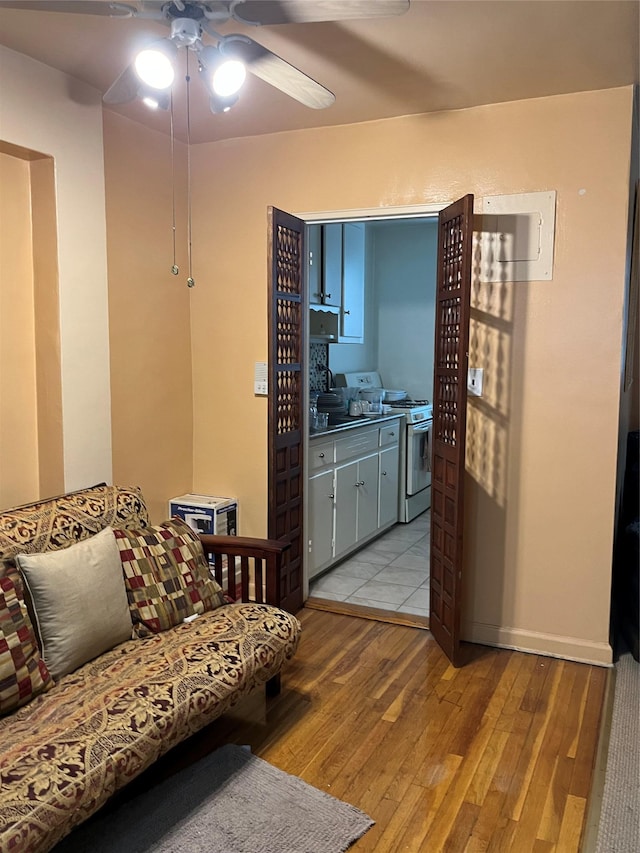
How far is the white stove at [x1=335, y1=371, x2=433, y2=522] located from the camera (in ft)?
17.8

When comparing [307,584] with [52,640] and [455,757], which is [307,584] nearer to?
[455,757]

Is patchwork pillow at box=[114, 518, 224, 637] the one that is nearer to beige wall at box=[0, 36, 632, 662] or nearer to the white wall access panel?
beige wall at box=[0, 36, 632, 662]

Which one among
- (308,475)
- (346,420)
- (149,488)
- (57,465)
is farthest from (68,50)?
(346,420)

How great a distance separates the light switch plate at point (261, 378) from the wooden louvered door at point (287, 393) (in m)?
0.20

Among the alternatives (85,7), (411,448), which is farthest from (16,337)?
(411,448)

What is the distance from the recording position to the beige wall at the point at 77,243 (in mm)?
2789

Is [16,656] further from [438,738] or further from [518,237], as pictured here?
[518,237]

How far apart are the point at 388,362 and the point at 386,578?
9.01 ft

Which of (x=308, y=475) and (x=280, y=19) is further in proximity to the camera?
(x=308, y=475)

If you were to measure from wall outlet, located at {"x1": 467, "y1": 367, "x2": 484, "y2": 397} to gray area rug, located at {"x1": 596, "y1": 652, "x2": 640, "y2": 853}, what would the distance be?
1424 mm

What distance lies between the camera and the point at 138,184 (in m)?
3.45

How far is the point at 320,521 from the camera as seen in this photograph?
411 centimetres

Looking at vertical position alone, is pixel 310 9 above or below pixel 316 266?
above

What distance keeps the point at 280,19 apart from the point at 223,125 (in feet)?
5.68
